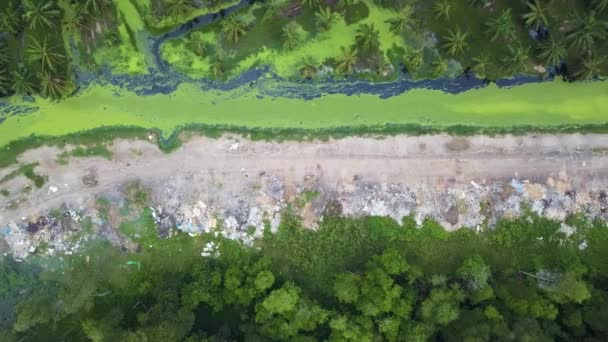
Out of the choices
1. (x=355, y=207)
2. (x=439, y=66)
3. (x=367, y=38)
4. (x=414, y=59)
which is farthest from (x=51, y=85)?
(x=439, y=66)

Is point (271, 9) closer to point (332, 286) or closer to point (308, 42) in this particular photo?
point (308, 42)

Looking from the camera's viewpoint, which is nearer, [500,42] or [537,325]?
[537,325]

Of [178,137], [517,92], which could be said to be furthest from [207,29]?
[517,92]

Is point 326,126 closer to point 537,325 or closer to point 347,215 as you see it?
point 347,215

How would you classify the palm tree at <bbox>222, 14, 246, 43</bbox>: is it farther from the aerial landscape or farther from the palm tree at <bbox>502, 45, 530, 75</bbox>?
the palm tree at <bbox>502, 45, 530, 75</bbox>

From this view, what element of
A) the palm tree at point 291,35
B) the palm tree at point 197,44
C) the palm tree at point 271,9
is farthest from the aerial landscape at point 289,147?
the palm tree at point 291,35

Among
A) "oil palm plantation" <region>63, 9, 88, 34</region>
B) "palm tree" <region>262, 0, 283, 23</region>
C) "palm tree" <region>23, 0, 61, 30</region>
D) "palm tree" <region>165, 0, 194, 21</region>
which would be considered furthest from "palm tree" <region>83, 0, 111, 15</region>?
"palm tree" <region>262, 0, 283, 23</region>
